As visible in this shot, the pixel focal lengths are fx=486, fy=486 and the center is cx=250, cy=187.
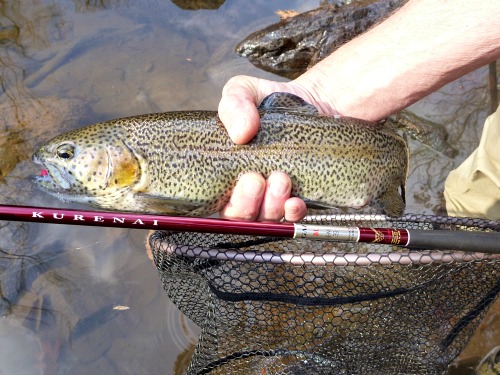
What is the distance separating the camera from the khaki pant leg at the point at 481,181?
3.66 m

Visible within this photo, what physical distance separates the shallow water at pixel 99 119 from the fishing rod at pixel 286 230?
1.99 m

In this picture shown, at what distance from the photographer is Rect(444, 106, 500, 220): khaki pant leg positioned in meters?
3.66

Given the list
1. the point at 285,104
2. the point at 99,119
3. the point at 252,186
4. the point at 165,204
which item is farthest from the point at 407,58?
the point at 99,119

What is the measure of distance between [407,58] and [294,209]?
4.30 ft

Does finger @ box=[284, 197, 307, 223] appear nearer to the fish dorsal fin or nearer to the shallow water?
the fish dorsal fin

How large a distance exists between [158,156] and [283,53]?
4862 millimetres

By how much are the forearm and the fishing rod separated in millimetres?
1263

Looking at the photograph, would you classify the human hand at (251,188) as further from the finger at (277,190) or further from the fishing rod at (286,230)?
the fishing rod at (286,230)

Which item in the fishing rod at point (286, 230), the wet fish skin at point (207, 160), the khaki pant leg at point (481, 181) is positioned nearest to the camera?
the fishing rod at point (286, 230)

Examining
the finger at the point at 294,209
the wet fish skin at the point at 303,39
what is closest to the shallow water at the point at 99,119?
the wet fish skin at the point at 303,39

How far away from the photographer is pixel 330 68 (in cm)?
370

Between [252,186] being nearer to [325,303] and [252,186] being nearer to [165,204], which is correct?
[165,204]

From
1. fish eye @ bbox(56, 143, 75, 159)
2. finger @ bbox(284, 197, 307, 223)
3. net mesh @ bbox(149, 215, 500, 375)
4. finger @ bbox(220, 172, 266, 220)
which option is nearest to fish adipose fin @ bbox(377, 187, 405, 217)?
net mesh @ bbox(149, 215, 500, 375)

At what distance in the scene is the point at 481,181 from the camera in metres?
3.90
